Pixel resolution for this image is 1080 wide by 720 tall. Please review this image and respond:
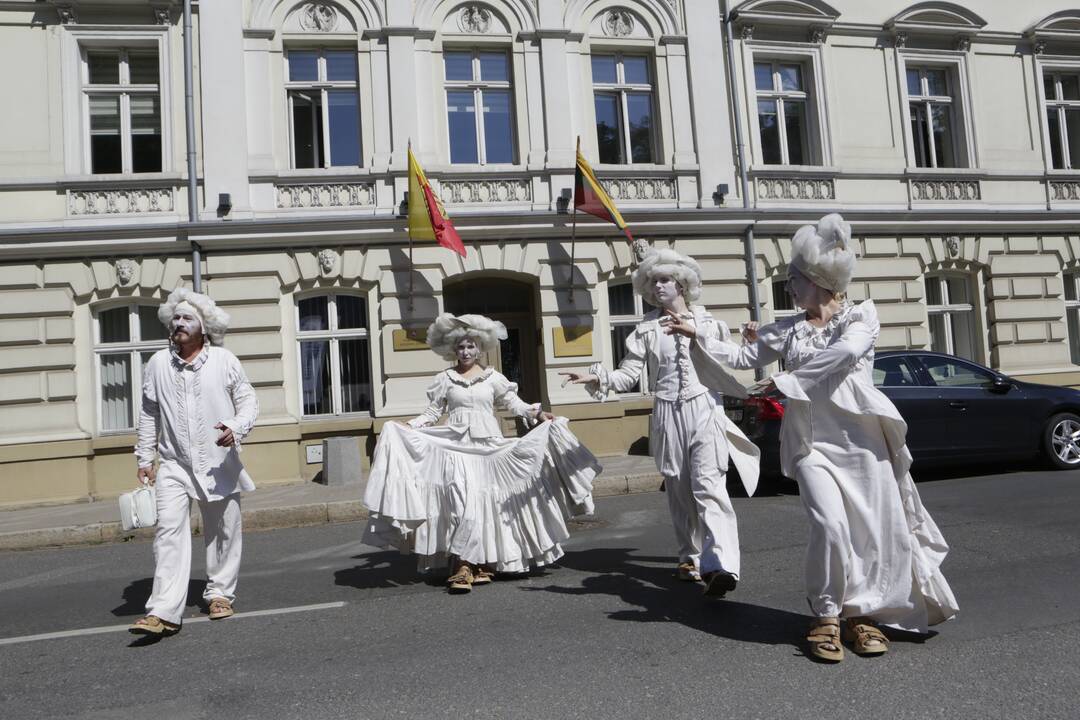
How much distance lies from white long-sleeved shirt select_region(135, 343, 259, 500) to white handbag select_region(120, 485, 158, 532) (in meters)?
0.25

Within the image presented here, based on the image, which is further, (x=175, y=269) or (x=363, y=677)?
(x=175, y=269)

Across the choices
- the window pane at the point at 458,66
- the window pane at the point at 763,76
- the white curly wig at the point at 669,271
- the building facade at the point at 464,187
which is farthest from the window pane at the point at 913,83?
the white curly wig at the point at 669,271

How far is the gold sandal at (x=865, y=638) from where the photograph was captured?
3.58 meters

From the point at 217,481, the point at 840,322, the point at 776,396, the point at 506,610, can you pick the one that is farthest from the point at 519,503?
the point at 776,396

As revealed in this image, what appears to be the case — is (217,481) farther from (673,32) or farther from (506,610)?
(673,32)

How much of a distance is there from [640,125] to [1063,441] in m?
8.51

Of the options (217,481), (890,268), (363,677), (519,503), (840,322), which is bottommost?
(363,677)

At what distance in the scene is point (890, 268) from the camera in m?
14.9

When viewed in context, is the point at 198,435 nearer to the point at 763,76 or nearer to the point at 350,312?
the point at 350,312

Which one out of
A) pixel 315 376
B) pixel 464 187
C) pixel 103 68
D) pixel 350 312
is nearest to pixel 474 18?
pixel 464 187

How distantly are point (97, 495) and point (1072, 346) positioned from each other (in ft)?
60.4

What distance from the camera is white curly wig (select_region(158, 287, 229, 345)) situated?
487cm

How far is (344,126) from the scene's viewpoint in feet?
44.3

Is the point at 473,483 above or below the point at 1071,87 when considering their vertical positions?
below
